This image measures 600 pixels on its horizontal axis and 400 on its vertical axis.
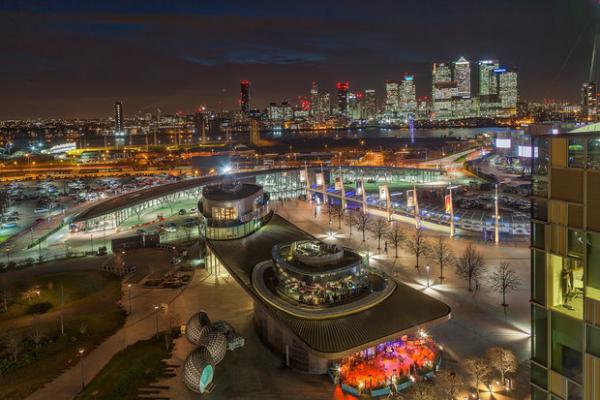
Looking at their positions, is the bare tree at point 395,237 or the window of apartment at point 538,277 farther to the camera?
the bare tree at point 395,237

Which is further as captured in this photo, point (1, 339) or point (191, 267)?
point (191, 267)

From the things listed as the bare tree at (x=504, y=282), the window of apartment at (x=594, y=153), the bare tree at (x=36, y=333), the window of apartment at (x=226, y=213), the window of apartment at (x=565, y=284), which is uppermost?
the window of apartment at (x=594, y=153)

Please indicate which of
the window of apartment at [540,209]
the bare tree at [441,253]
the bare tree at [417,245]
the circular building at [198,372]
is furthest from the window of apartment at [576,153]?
the bare tree at [417,245]

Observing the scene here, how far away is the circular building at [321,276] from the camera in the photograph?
15711 millimetres

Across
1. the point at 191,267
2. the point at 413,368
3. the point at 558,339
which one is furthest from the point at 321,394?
the point at 191,267

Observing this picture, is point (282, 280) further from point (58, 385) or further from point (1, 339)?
point (1, 339)

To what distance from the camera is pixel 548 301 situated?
5664 millimetres

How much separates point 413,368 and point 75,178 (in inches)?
2575

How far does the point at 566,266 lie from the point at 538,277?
0.34m

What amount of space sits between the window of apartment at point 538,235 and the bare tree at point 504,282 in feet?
49.8

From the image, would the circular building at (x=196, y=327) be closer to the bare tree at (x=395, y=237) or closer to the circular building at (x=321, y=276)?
the circular building at (x=321, y=276)

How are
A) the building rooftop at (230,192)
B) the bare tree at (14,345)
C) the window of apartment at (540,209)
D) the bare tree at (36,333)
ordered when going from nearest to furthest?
the window of apartment at (540,209) → the bare tree at (14,345) → the bare tree at (36,333) → the building rooftop at (230,192)

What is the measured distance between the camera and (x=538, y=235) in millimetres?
5914

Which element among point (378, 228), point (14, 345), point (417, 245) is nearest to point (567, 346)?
point (14, 345)
